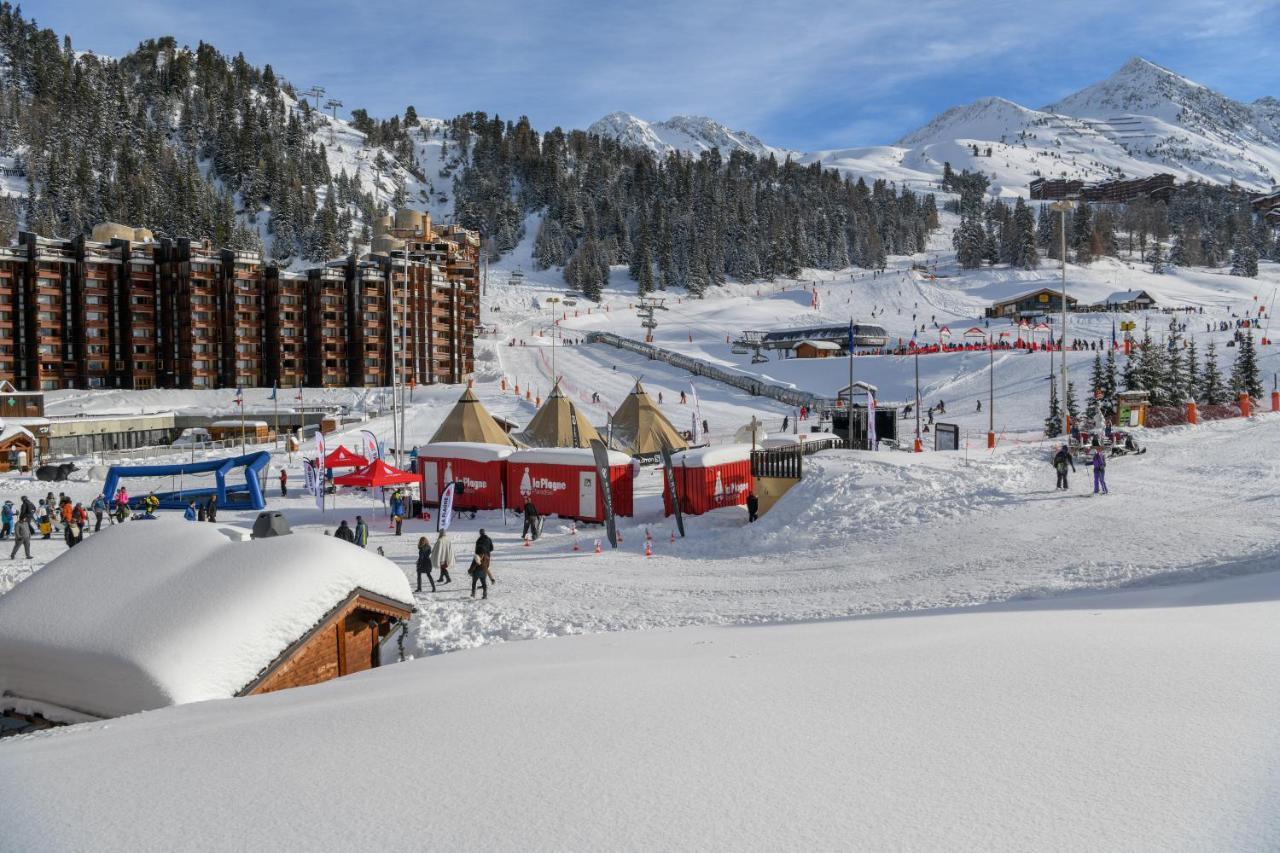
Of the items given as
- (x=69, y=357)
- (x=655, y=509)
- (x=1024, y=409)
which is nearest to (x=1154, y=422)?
(x=1024, y=409)

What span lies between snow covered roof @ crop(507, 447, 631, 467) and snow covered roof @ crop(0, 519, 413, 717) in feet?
40.5

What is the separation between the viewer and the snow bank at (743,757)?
4.11m

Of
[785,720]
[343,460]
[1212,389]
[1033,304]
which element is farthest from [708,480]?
[1033,304]

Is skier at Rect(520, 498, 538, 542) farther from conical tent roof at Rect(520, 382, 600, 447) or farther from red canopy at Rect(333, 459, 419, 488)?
conical tent roof at Rect(520, 382, 600, 447)

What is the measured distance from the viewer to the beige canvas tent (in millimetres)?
32062

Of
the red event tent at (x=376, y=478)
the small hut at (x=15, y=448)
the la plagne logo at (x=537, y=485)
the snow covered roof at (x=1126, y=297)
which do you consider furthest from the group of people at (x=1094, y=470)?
the snow covered roof at (x=1126, y=297)

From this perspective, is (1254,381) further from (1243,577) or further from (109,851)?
(109,851)

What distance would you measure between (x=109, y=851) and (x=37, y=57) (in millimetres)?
173519

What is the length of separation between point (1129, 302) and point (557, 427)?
67606mm

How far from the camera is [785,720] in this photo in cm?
566

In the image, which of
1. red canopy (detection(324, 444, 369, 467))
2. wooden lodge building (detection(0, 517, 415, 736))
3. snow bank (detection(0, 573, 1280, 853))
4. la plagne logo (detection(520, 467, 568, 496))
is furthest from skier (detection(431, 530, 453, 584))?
red canopy (detection(324, 444, 369, 467))

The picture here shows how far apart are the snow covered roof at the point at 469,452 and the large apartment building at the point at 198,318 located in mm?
38281

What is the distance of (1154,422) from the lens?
29750 mm

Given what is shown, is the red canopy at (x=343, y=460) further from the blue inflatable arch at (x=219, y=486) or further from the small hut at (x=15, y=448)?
the small hut at (x=15, y=448)
